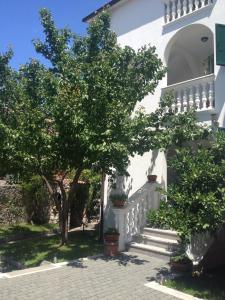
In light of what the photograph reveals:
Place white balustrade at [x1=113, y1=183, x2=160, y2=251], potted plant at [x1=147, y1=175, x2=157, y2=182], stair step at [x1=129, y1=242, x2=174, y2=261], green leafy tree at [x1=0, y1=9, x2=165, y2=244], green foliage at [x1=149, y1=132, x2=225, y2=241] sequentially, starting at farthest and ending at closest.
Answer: potted plant at [x1=147, y1=175, x2=157, y2=182] → white balustrade at [x1=113, y1=183, x2=160, y2=251] → stair step at [x1=129, y1=242, x2=174, y2=261] → green leafy tree at [x1=0, y1=9, x2=165, y2=244] → green foliage at [x1=149, y1=132, x2=225, y2=241]

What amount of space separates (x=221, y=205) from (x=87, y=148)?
398cm

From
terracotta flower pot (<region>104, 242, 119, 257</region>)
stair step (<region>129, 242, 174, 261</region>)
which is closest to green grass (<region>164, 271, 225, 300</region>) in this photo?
stair step (<region>129, 242, 174, 261</region>)

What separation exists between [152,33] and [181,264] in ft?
27.8

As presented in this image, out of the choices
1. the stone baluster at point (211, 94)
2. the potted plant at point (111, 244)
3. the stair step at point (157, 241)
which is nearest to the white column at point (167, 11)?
the stone baluster at point (211, 94)

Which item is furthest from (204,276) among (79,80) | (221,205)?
(79,80)

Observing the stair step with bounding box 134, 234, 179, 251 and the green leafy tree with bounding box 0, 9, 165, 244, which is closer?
A: the green leafy tree with bounding box 0, 9, 165, 244

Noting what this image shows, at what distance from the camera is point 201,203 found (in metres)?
8.33

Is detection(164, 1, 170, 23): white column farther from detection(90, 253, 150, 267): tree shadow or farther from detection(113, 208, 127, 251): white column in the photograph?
detection(90, 253, 150, 267): tree shadow

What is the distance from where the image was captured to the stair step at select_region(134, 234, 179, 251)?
1169cm

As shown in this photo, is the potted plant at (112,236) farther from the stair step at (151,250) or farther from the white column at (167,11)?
the white column at (167,11)

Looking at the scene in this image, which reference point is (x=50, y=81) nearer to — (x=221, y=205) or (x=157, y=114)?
(x=157, y=114)

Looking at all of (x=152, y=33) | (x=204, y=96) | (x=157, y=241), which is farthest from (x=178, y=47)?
(x=157, y=241)

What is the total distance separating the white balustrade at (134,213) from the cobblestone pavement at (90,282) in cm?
146

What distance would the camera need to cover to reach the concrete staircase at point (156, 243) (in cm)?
1163
